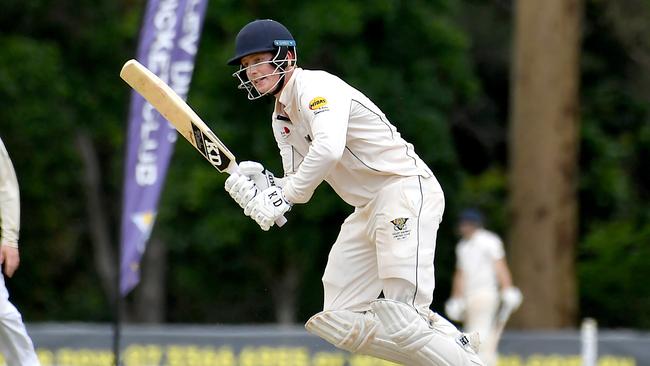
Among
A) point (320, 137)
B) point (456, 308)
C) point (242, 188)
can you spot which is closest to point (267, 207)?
point (242, 188)

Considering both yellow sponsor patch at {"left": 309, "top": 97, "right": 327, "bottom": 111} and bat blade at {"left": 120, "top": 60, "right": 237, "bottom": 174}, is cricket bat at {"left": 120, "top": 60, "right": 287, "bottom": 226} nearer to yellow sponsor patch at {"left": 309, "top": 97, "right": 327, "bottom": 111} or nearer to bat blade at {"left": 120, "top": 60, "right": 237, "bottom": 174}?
bat blade at {"left": 120, "top": 60, "right": 237, "bottom": 174}

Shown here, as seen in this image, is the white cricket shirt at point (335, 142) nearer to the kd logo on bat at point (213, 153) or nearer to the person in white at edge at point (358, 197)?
the person in white at edge at point (358, 197)

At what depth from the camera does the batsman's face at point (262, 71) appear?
235 inches

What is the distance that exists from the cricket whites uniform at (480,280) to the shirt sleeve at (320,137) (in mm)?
7555

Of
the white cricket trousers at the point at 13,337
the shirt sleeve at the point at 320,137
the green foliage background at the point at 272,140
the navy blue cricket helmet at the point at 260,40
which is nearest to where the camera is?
the shirt sleeve at the point at 320,137

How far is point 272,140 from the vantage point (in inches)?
655

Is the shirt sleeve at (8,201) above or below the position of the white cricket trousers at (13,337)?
above

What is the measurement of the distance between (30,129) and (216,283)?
3.56 m

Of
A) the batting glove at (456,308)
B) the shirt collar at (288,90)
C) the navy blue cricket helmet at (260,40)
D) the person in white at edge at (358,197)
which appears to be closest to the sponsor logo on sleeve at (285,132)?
the person in white at edge at (358,197)

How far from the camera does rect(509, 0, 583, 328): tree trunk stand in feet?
53.7

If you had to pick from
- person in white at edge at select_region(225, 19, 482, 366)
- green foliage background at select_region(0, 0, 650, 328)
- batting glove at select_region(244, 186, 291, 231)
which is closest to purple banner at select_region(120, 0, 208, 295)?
person in white at edge at select_region(225, 19, 482, 366)

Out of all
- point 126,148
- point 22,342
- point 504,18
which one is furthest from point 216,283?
point 22,342

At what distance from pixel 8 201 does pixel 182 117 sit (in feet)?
3.32

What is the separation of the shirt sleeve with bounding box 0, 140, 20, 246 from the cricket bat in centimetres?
76
